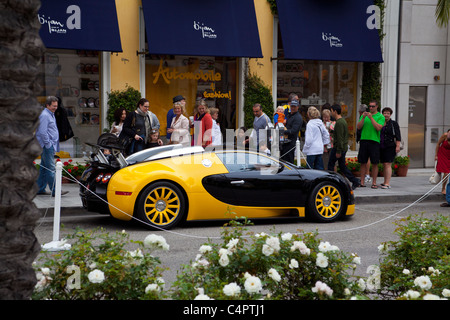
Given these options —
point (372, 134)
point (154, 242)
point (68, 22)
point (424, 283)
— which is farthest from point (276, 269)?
point (68, 22)

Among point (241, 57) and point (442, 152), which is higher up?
point (241, 57)

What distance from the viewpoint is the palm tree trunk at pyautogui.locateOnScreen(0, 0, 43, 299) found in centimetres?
316

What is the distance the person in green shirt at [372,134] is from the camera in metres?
15.0

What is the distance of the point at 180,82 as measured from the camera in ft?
57.8

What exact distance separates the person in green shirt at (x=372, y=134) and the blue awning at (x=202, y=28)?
385cm

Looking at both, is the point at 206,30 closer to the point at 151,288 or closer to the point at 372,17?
the point at 372,17

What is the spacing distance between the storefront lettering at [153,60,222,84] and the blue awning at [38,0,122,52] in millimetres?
Answer: 1859

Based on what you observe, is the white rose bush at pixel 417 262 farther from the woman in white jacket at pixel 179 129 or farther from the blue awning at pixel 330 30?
the blue awning at pixel 330 30

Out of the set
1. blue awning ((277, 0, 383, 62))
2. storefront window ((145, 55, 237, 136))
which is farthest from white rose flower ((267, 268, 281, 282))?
→ blue awning ((277, 0, 383, 62))

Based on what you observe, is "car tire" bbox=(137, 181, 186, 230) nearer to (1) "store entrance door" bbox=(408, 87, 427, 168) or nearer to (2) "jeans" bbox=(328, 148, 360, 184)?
(2) "jeans" bbox=(328, 148, 360, 184)

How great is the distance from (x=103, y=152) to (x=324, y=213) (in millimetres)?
4071

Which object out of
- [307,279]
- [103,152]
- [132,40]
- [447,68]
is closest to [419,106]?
[447,68]
